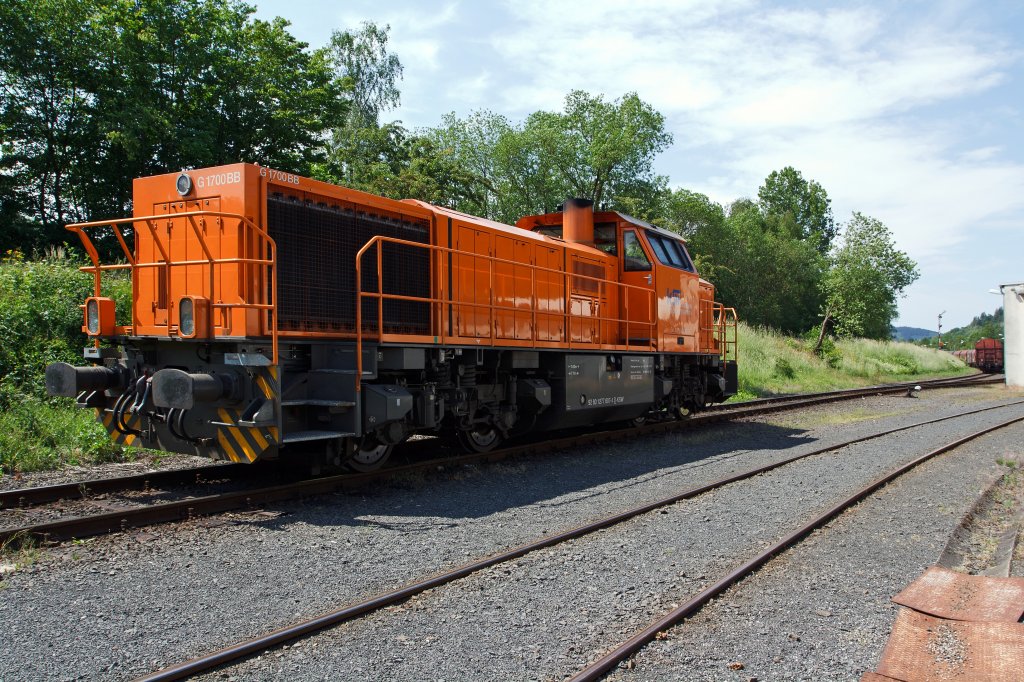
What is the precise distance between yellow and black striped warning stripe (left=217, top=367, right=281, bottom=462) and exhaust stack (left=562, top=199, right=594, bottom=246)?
6.40 m

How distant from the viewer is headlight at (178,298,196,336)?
21.3ft

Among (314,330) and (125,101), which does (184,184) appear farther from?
(125,101)

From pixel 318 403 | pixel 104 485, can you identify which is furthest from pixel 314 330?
pixel 104 485

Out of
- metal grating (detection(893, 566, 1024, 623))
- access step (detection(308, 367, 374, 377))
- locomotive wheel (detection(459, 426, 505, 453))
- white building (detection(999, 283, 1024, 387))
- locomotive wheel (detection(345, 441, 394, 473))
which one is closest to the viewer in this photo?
metal grating (detection(893, 566, 1024, 623))

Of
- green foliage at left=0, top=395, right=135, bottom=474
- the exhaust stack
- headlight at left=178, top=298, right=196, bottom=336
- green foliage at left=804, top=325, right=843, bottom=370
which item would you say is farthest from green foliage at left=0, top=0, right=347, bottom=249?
green foliage at left=804, top=325, right=843, bottom=370

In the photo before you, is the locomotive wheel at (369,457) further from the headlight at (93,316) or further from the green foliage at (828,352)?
the green foliage at (828,352)

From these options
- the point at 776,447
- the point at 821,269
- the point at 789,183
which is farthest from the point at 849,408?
the point at 789,183

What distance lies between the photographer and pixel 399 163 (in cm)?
2805

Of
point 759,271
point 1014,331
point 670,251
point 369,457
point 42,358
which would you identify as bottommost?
point 369,457

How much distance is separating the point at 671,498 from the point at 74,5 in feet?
74.0

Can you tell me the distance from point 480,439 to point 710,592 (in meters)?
5.19

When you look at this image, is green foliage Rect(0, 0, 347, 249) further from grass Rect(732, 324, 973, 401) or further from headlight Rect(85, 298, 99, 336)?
grass Rect(732, 324, 973, 401)

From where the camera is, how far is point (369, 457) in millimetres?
7844

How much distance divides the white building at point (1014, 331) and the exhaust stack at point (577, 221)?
1034 inches
